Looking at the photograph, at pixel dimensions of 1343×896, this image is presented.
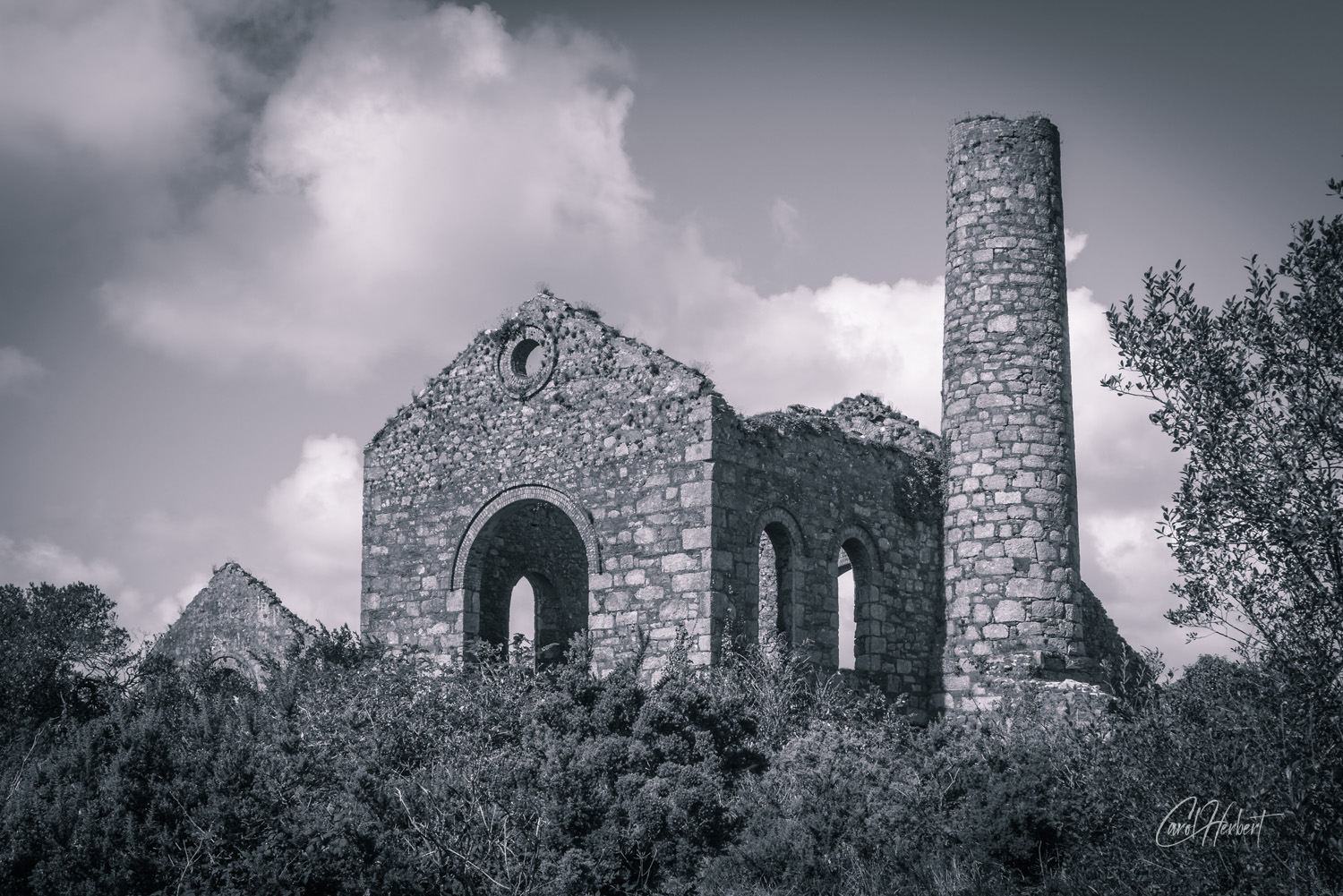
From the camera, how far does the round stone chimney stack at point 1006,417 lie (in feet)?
50.5

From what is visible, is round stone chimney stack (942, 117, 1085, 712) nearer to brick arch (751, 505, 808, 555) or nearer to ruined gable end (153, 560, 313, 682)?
brick arch (751, 505, 808, 555)

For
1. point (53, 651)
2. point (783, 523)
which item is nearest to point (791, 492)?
point (783, 523)

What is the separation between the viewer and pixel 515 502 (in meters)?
16.2

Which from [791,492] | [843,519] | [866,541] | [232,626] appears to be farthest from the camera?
[232,626]

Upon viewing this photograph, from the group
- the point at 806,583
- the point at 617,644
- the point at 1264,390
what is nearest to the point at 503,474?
the point at 617,644

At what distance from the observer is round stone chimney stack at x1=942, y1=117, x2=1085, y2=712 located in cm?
1540

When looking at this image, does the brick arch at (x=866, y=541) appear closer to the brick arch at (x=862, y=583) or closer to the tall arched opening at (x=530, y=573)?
the brick arch at (x=862, y=583)

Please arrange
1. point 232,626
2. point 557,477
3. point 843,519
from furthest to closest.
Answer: point 232,626, point 843,519, point 557,477

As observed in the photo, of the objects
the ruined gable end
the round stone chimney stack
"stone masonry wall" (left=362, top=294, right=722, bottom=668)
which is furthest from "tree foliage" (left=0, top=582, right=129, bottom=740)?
the round stone chimney stack

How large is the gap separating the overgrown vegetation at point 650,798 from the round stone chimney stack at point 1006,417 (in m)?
3.03

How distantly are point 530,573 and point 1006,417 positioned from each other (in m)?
6.88

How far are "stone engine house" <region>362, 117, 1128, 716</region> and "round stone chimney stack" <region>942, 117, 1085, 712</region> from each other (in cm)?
3

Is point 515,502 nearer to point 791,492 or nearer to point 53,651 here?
point 791,492

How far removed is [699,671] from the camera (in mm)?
13672
